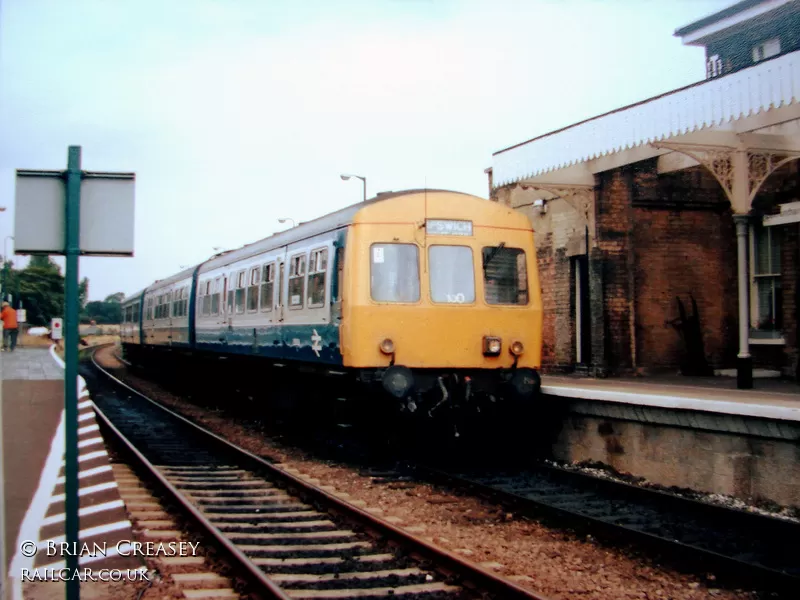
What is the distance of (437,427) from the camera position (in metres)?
10.5

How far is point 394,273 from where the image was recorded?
32.4 feet

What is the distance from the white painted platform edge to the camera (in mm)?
7699

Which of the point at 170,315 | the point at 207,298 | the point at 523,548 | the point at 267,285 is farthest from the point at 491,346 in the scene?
the point at 170,315

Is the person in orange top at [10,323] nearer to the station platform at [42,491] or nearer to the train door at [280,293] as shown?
the train door at [280,293]

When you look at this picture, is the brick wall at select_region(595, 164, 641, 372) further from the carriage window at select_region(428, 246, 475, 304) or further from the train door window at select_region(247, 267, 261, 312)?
the train door window at select_region(247, 267, 261, 312)

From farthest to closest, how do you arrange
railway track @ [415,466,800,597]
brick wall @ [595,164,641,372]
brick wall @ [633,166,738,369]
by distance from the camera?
brick wall @ [633,166,738,369] → brick wall @ [595,164,641,372] → railway track @ [415,466,800,597]

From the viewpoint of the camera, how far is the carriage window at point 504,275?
10.3 m

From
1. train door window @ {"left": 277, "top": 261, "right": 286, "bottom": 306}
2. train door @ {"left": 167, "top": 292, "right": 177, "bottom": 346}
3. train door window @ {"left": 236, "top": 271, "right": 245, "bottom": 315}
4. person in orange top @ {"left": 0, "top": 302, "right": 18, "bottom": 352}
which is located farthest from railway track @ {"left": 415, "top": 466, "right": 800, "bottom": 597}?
train door @ {"left": 167, "top": 292, "right": 177, "bottom": 346}

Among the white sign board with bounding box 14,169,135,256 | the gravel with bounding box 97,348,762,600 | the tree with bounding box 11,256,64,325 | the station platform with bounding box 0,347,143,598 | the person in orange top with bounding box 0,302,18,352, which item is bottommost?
the gravel with bounding box 97,348,762,600

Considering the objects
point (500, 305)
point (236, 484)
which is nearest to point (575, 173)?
point (500, 305)

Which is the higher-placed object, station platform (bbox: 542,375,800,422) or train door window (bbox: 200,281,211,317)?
train door window (bbox: 200,281,211,317)

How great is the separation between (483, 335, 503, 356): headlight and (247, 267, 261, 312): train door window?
15.9 ft

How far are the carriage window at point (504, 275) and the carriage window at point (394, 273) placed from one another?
92 cm

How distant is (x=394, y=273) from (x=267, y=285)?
383 cm
